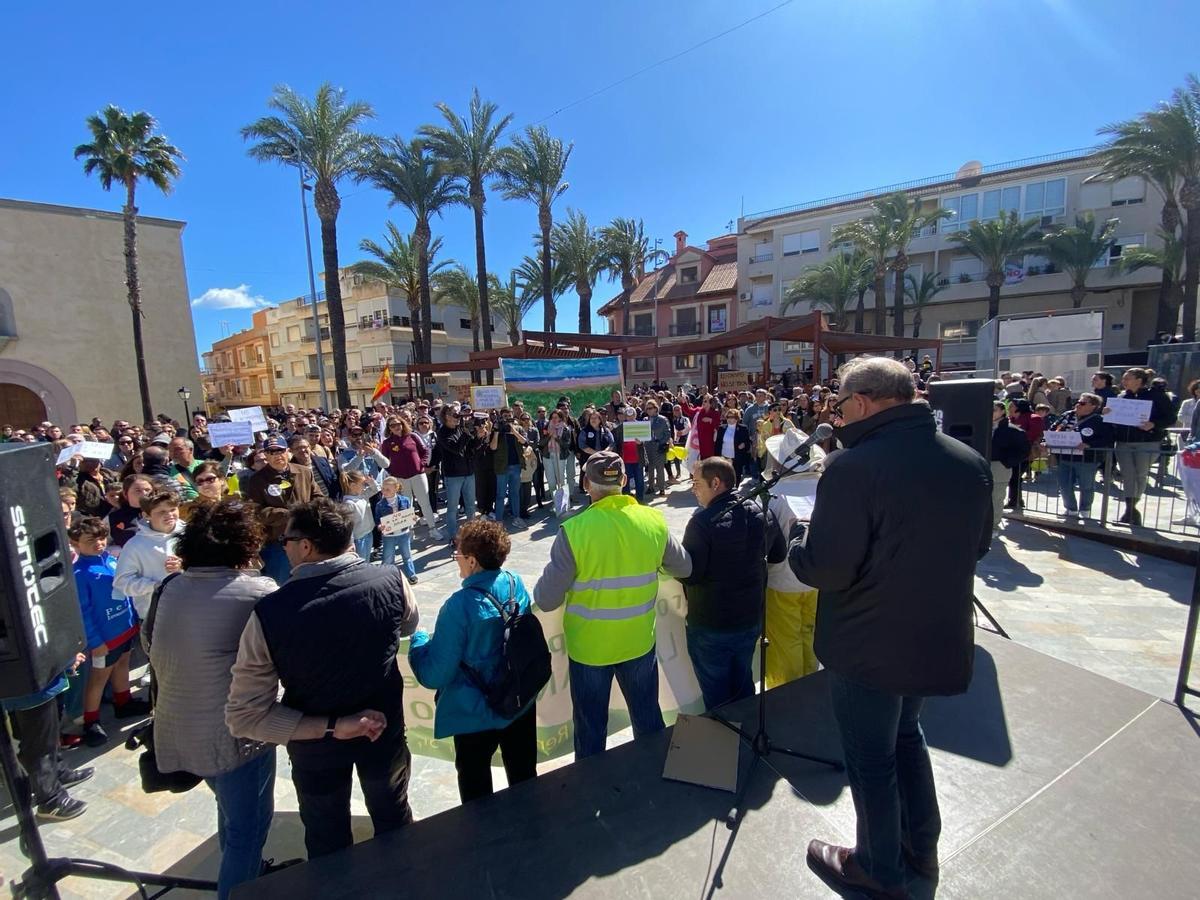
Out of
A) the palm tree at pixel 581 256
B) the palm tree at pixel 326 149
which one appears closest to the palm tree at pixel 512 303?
the palm tree at pixel 581 256

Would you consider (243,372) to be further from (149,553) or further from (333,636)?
(333,636)

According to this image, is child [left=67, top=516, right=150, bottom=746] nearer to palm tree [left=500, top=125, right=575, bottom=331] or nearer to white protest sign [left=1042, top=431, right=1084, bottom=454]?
white protest sign [left=1042, top=431, right=1084, bottom=454]

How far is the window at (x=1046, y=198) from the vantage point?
30.7 metres

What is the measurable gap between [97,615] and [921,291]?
3879 centimetres

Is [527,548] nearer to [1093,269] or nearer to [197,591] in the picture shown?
[197,591]

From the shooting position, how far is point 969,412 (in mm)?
4715

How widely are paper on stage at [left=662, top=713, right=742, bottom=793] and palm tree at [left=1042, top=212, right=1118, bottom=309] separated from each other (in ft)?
119

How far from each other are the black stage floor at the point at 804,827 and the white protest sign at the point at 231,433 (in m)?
7.46

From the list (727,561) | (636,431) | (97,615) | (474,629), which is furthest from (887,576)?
(636,431)

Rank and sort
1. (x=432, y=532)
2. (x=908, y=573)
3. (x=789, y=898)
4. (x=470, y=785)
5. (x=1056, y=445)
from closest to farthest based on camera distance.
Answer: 1. (x=908, y=573)
2. (x=789, y=898)
3. (x=470, y=785)
4. (x=1056, y=445)
5. (x=432, y=532)

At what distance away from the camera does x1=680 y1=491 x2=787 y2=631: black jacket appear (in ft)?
9.23

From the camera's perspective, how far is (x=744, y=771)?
2.58m

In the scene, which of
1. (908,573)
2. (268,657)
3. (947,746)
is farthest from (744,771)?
(268,657)

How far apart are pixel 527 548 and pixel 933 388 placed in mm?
5075
